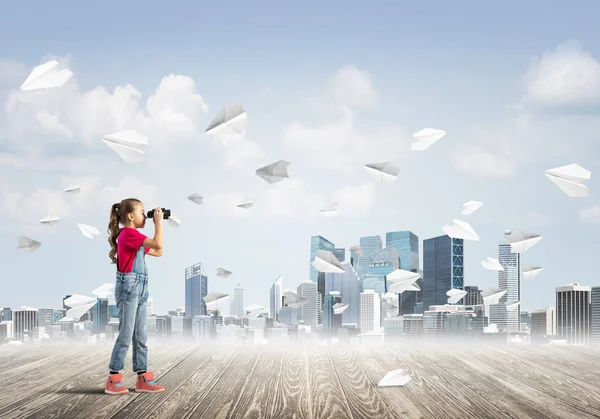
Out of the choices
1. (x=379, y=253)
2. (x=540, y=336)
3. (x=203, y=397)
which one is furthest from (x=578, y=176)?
(x=379, y=253)

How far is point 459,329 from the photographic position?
9.36m

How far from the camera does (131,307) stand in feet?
13.6

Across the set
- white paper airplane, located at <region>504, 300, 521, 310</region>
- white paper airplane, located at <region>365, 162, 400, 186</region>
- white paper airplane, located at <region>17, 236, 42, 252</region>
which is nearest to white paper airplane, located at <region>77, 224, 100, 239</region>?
white paper airplane, located at <region>17, 236, 42, 252</region>

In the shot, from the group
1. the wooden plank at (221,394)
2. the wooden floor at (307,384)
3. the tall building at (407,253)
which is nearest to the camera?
the wooden plank at (221,394)

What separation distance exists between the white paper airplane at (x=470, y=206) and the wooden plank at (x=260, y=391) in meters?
2.81

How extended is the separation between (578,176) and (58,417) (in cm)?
519

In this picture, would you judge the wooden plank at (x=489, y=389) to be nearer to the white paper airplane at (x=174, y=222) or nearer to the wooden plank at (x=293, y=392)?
the wooden plank at (x=293, y=392)

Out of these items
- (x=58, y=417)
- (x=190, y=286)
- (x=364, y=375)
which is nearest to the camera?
(x=58, y=417)

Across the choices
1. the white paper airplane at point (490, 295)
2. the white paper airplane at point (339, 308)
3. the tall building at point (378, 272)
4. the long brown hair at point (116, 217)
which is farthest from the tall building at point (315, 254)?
the long brown hair at point (116, 217)

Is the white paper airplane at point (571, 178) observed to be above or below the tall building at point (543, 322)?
above

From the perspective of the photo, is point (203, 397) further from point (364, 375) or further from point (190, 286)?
point (190, 286)

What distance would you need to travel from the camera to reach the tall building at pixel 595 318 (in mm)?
8702

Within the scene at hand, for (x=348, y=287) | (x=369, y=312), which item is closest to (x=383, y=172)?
(x=369, y=312)

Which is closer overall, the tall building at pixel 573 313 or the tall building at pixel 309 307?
the tall building at pixel 573 313
